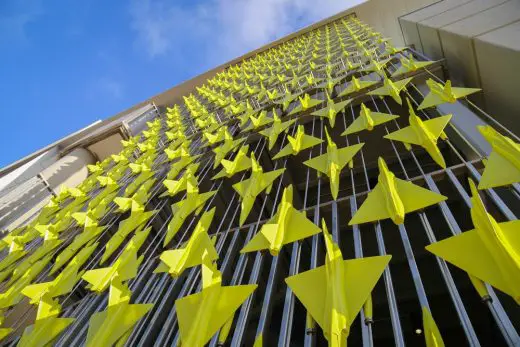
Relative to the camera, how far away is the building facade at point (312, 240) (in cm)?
127

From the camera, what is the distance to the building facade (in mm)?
1272

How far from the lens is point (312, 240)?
1.83 metres

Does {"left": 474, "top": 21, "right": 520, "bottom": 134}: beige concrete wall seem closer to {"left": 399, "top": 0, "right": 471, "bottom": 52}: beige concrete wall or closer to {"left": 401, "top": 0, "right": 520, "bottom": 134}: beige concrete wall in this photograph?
{"left": 401, "top": 0, "right": 520, "bottom": 134}: beige concrete wall

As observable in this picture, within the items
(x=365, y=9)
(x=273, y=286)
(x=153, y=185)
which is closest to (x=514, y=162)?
(x=273, y=286)

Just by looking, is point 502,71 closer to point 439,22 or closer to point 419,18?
point 439,22

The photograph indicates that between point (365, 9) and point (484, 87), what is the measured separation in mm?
8089

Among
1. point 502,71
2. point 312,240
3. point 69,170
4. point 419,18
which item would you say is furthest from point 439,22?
point 69,170

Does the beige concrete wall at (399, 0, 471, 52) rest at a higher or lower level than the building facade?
higher

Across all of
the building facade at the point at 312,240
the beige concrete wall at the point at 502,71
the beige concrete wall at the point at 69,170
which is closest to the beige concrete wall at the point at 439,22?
the building facade at the point at 312,240

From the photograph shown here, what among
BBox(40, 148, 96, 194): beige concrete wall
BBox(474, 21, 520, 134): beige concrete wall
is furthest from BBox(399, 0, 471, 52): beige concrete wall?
BBox(40, 148, 96, 194): beige concrete wall

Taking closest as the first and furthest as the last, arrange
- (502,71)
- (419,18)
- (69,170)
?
(502,71)
(419,18)
(69,170)

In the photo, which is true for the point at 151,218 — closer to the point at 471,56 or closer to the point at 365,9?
the point at 471,56

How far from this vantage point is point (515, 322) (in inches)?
73.0

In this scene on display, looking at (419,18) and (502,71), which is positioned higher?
(419,18)
